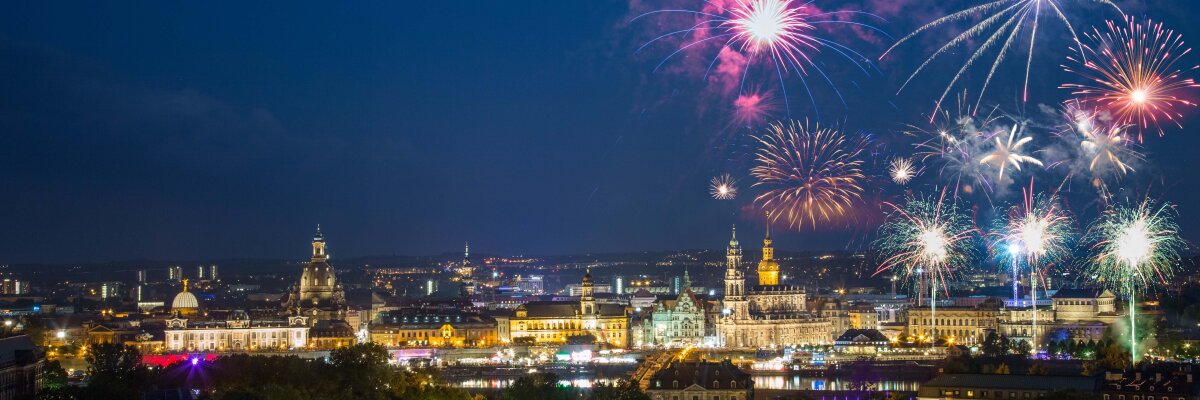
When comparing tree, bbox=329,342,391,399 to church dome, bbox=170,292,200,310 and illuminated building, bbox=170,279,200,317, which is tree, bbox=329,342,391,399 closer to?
illuminated building, bbox=170,279,200,317

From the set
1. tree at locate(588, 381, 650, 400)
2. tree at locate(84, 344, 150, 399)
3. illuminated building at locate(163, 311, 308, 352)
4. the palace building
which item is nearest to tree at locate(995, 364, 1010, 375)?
tree at locate(588, 381, 650, 400)

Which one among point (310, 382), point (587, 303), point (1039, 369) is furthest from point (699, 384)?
point (587, 303)

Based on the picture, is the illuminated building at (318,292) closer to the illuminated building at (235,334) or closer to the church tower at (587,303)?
the illuminated building at (235,334)

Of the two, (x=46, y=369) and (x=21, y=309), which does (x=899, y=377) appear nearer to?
(x=46, y=369)

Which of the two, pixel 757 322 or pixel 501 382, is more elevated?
pixel 757 322

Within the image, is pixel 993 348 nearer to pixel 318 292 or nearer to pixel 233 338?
pixel 233 338
